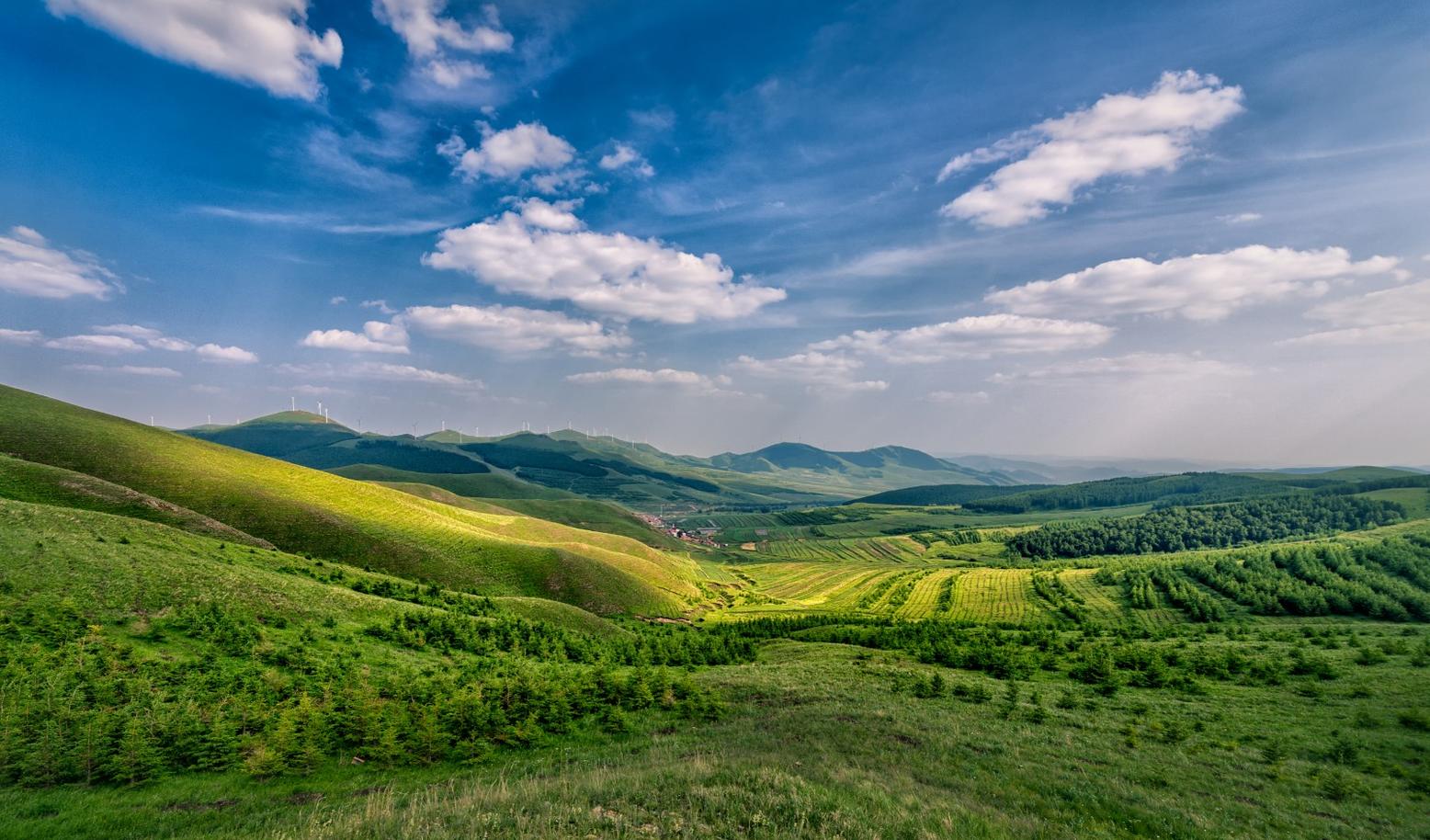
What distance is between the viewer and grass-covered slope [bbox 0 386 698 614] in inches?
2554

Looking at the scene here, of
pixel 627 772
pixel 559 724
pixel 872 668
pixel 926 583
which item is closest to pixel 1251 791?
pixel 627 772

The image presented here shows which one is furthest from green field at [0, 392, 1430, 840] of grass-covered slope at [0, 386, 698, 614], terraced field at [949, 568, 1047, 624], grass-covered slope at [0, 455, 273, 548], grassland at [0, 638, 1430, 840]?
terraced field at [949, 568, 1047, 624]

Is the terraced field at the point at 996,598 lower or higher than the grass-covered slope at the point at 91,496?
lower

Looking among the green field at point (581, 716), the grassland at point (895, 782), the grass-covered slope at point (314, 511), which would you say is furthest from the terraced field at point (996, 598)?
the grassland at point (895, 782)

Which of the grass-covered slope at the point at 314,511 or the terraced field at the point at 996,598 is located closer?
the grass-covered slope at the point at 314,511

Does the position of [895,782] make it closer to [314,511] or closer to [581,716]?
[581,716]

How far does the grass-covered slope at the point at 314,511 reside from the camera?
64875 mm

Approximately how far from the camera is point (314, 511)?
230ft

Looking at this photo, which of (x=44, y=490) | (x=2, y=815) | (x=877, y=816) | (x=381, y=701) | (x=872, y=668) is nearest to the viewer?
(x=877, y=816)

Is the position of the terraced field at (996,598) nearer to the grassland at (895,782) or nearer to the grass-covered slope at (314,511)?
the grass-covered slope at (314,511)

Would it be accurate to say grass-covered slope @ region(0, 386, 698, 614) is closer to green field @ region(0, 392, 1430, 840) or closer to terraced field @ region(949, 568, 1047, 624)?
green field @ region(0, 392, 1430, 840)

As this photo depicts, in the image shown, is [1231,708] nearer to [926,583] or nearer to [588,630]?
[588,630]

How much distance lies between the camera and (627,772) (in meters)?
16.9

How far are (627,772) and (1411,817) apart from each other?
2614 cm
